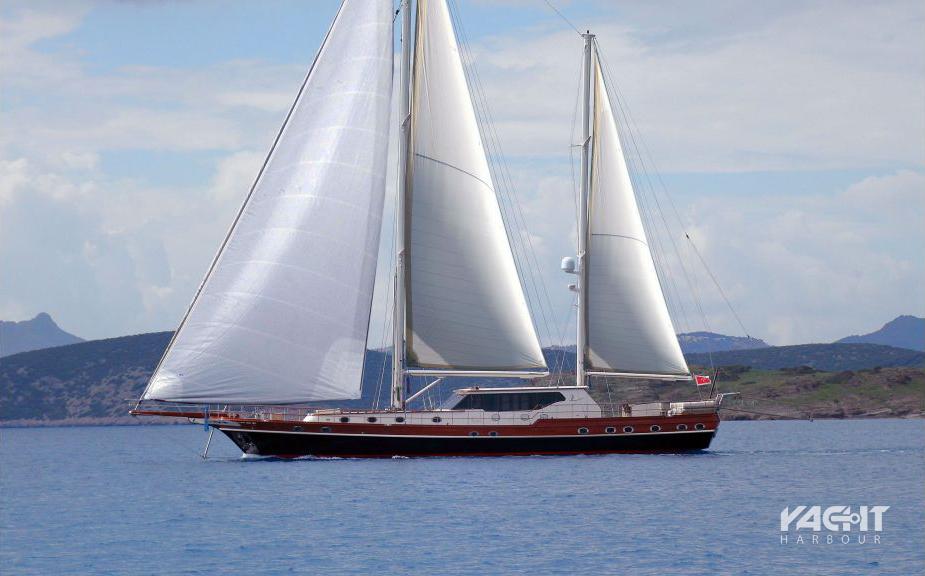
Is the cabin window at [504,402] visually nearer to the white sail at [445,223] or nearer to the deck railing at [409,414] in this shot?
the deck railing at [409,414]

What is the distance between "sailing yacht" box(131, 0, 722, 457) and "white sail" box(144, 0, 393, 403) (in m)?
0.07

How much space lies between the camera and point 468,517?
45.6 meters

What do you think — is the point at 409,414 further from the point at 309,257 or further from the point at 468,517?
the point at 468,517

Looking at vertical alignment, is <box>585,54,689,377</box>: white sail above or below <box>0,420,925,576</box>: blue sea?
above

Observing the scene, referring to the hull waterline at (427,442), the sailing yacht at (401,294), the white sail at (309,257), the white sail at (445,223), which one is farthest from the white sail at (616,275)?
the white sail at (309,257)

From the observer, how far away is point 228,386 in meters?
57.1

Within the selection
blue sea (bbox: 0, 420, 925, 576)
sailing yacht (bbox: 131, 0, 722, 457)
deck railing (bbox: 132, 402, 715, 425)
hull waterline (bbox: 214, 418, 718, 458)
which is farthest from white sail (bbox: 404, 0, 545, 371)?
blue sea (bbox: 0, 420, 925, 576)

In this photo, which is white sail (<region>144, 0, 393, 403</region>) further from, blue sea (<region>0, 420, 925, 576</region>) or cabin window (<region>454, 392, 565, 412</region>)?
cabin window (<region>454, 392, 565, 412</region>)

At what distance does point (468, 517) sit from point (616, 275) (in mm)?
23895

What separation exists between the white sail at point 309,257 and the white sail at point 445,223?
185 cm

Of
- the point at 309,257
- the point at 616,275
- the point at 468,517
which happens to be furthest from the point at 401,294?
the point at 468,517

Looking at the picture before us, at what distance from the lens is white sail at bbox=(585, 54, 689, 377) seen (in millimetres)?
66625

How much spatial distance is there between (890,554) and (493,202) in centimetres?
2958

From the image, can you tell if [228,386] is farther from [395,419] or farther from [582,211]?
[582,211]
